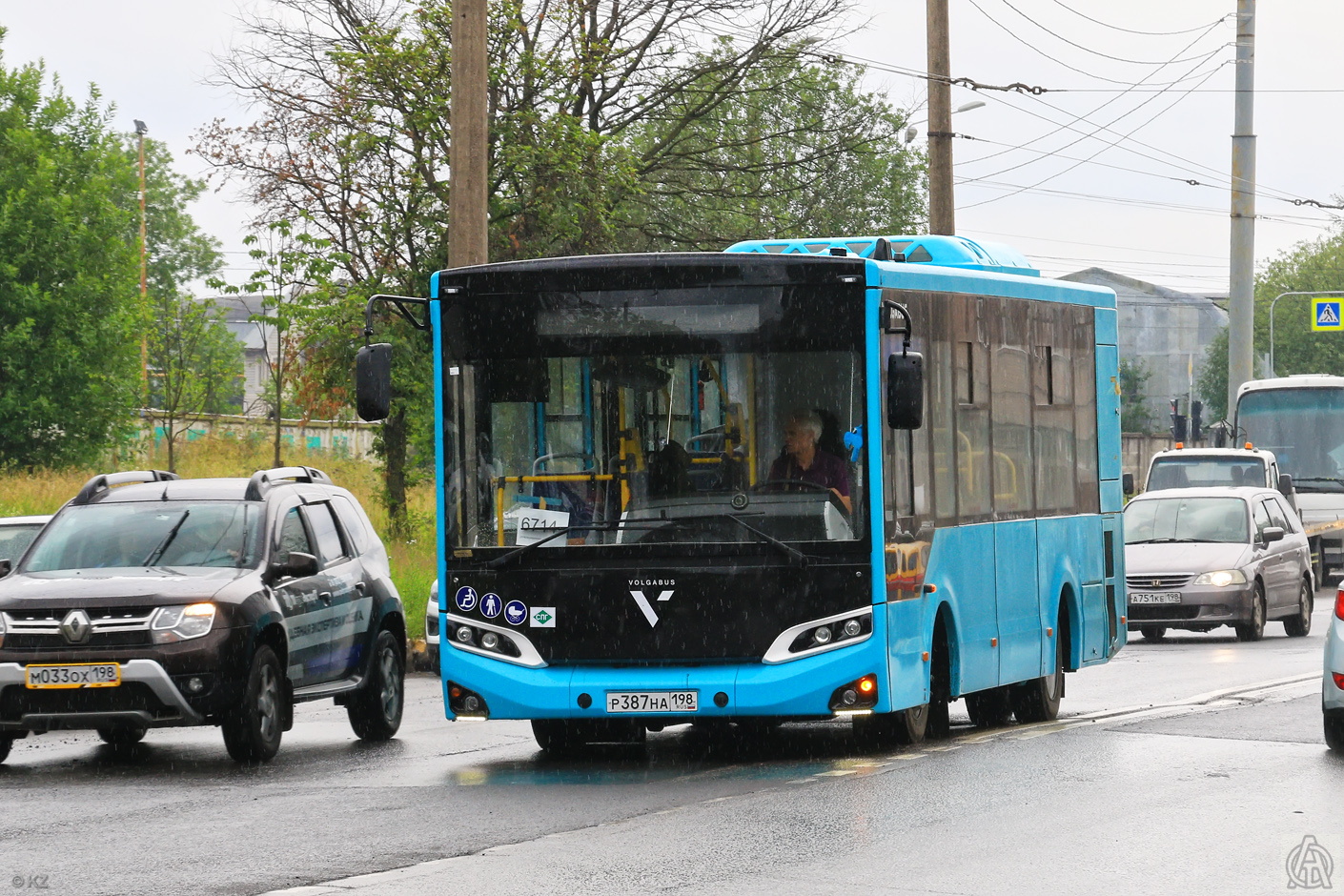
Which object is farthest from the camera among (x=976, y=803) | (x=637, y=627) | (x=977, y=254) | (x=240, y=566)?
(x=977, y=254)

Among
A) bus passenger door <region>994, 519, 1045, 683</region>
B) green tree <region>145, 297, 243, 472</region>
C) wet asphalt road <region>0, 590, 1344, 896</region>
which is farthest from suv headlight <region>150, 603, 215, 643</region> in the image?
green tree <region>145, 297, 243, 472</region>

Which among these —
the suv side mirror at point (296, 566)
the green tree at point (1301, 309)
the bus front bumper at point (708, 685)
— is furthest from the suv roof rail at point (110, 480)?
the green tree at point (1301, 309)

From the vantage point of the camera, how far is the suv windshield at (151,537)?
13.5 meters

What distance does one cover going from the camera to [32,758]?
13844 millimetres

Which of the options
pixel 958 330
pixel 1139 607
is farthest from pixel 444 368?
pixel 1139 607

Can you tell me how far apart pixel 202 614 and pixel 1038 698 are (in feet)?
20.3

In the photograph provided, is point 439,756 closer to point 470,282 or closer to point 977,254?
point 470,282

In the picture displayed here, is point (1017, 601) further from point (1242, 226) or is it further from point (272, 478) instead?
point (1242, 226)

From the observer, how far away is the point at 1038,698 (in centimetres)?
1540

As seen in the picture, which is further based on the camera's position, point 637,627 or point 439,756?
point 439,756

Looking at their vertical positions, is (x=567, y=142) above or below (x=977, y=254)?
above

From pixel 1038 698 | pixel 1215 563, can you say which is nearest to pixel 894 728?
pixel 1038 698

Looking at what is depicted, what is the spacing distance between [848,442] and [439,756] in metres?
3.47

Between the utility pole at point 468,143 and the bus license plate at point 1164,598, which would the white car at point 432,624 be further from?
the bus license plate at point 1164,598
